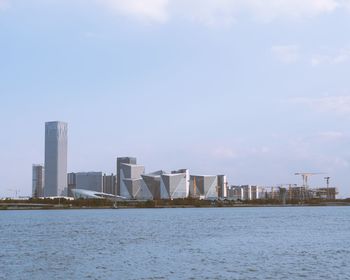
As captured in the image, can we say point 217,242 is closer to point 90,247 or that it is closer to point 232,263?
point 90,247

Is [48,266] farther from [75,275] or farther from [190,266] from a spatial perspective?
[190,266]

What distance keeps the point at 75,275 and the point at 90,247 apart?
1719cm

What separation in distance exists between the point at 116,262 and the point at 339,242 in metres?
24.1

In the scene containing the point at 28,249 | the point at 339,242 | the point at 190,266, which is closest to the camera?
the point at 190,266

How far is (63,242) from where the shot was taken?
184ft

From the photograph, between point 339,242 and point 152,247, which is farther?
point 339,242

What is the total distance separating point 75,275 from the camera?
32969mm

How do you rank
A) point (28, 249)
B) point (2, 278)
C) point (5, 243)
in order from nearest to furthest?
point (2, 278) → point (28, 249) → point (5, 243)

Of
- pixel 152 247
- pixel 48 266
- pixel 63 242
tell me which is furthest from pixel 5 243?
pixel 48 266

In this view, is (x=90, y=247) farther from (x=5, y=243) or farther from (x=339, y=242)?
(x=339, y=242)

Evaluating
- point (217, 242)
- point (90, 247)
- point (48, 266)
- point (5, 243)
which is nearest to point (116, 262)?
point (48, 266)

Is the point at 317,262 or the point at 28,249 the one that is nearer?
the point at 317,262

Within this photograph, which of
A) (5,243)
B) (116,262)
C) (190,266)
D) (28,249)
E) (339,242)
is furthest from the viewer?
(5,243)

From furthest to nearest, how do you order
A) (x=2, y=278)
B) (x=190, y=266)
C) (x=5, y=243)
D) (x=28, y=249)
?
(x=5, y=243), (x=28, y=249), (x=190, y=266), (x=2, y=278)
